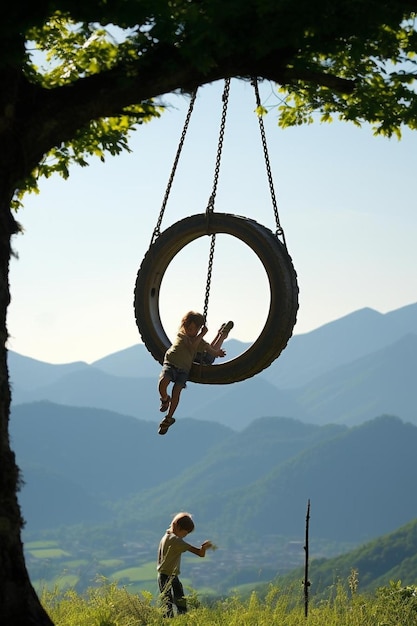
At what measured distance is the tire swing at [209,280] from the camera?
9195mm

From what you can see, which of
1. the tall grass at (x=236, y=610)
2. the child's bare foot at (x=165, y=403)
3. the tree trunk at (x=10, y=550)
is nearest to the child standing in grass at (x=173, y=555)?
the tall grass at (x=236, y=610)

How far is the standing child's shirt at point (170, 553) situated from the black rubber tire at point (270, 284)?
1756mm

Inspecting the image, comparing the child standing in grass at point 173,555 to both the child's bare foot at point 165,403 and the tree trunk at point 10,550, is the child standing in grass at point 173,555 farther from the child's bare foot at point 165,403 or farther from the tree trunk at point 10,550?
the tree trunk at point 10,550

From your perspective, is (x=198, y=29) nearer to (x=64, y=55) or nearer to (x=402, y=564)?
(x=64, y=55)

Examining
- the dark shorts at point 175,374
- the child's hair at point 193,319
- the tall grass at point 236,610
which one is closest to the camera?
the tall grass at point 236,610

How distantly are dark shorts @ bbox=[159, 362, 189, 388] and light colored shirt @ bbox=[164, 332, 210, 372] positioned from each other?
4 cm

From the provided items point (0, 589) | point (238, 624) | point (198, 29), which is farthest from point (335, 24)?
point (238, 624)

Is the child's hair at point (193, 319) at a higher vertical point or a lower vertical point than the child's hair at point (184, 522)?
higher

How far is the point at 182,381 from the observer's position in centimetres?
951

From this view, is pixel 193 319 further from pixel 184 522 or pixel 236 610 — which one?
pixel 236 610

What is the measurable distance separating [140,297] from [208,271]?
3.18 feet

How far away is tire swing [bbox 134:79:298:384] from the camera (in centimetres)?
920

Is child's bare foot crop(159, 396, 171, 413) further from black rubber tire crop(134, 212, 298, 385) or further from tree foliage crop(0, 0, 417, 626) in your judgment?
tree foliage crop(0, 0, 417, 626)

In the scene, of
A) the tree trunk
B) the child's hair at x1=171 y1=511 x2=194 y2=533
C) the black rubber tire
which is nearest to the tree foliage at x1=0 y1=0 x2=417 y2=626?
the tree trunk
